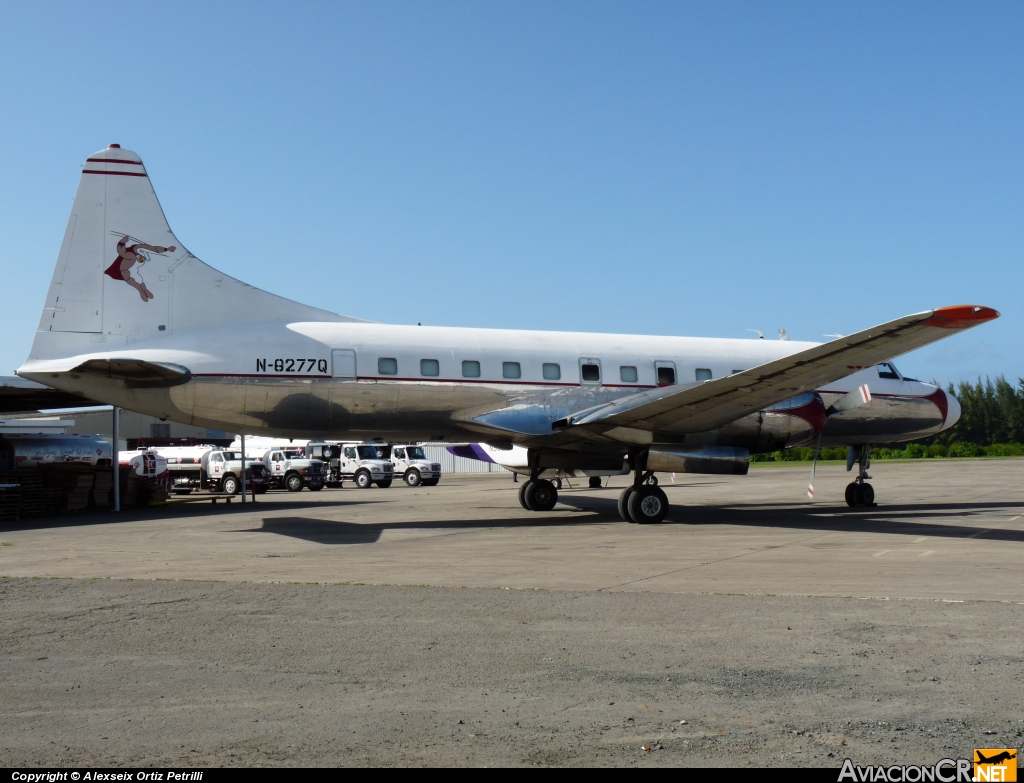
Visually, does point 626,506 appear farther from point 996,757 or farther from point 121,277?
point 996,757

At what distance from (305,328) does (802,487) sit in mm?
21282

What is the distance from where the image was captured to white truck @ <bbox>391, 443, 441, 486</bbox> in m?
41.1

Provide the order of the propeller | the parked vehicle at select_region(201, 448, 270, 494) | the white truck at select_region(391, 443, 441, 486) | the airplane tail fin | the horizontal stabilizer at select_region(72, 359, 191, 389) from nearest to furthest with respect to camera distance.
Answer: the horizontal stabilizer at select_region(72, 359, 191, 389) → the airplane tail fin → the propeller → the parked vehicle at select_region(201, 448, 270, 494) → the white truck at select_region(391, 443, 441, 486)

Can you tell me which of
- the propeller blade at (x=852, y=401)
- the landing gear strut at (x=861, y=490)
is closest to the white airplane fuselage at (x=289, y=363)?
the propeller blade at (x=852, y=401)

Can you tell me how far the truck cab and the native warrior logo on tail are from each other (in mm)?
25026

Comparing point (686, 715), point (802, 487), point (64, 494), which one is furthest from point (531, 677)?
point (802, 487)

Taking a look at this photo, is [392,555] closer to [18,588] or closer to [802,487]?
[18,588]

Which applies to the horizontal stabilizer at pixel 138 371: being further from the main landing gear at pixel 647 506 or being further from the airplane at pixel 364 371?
the main landing gear at pixel 647 506

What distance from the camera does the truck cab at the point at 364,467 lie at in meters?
40.8

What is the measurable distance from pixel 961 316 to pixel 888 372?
9.00 meters

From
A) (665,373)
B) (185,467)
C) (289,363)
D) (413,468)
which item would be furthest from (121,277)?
(185,467)

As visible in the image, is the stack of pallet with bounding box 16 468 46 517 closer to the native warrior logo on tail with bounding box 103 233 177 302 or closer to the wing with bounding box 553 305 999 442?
the native warrior logo on tail with bounding box 103 233 177 302

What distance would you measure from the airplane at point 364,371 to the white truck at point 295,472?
69.6 ft

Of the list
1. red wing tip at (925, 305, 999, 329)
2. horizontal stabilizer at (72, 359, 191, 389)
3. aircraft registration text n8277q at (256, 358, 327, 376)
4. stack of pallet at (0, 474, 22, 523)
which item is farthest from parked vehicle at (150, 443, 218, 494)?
red wing tip at (925, 305, 999, 329)
